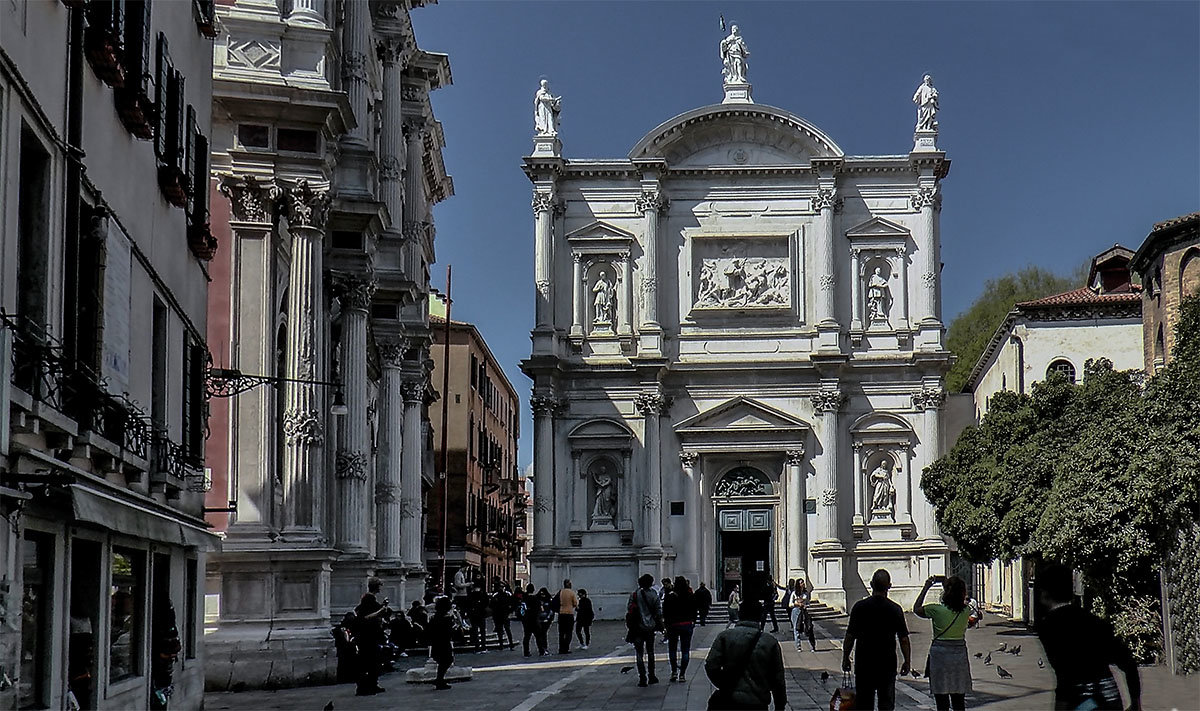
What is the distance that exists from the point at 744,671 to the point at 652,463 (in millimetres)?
42555

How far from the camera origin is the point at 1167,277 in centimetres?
4100

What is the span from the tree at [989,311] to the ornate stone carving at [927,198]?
21.1m

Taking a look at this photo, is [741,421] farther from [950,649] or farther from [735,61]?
[950,649]

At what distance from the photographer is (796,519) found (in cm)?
5225

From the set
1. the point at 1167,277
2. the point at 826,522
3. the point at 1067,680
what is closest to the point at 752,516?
the point at 826,522

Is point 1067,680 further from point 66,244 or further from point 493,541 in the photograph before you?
point 493,541

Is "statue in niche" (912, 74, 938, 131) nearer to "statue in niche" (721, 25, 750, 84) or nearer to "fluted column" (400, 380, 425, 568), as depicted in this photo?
"statue in niche" (721, 25, 750, 84)

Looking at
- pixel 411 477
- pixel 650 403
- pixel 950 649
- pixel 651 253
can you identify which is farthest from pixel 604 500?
pixel 950 649

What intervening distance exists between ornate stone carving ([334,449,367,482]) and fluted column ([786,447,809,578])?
25210mm

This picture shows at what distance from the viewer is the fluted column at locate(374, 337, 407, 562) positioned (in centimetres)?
3650

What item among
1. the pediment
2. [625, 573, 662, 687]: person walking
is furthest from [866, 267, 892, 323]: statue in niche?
[625, 573, 662, 687]: person walking

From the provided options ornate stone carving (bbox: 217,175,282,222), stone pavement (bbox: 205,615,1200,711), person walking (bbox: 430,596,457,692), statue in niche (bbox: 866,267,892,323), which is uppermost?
statue in niche (bbox: 866,267,892,323)

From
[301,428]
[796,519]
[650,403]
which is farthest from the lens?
[650,403]

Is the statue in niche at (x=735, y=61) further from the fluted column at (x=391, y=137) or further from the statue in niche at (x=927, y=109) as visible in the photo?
the fluted column at (x=391, y=137)
